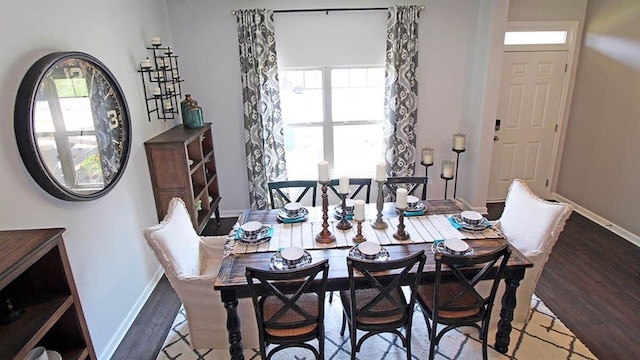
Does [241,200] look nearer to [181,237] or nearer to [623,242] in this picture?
[181,237]

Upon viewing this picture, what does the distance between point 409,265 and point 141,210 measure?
237 cm

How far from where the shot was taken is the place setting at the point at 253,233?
8.29 ft

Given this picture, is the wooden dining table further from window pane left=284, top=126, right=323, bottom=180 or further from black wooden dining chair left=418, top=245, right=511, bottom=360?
window pane left=284, top=126, right=323, bottom=180

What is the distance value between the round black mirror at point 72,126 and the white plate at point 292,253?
4.30ft

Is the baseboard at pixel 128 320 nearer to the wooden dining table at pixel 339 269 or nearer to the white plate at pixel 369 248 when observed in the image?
the wooden dining table at pixel 339 269

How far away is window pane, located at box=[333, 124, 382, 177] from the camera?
4.64m

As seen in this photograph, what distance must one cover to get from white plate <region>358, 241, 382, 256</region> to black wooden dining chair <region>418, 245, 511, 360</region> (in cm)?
38

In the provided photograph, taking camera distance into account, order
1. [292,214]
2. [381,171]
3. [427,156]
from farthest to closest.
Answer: [427,156], [292,214], [381,171]

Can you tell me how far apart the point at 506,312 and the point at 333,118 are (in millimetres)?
2897

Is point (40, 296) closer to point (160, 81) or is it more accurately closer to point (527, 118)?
point (160, 81)

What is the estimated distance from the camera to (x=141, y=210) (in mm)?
3203

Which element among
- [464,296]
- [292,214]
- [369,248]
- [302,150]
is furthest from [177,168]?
[464,296]

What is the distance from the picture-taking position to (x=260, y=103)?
4.21 metres

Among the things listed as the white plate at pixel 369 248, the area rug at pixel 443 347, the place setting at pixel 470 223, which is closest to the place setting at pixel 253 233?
the white plate at pixel 369 248
